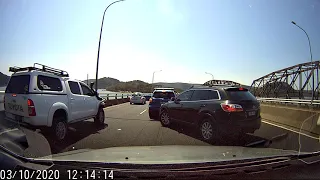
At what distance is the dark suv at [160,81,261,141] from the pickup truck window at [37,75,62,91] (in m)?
4.40

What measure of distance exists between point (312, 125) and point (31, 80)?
34.5 feet

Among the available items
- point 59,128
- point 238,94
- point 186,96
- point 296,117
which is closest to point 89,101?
point 59,128

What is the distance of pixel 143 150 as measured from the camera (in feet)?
15.7

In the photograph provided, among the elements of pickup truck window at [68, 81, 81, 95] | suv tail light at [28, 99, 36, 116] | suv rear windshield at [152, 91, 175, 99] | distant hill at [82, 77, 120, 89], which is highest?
distant hill at [82, 77, 120, 89]

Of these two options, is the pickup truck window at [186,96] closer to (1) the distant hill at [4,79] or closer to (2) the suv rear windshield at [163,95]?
(2) the suv rear windshield at [163,95]

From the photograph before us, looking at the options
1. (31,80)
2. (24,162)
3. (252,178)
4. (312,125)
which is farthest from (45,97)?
(312,125)

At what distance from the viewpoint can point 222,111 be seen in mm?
6906

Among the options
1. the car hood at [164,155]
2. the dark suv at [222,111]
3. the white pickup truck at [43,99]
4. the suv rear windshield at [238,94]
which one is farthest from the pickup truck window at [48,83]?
the suv rear windshield at [238,94]

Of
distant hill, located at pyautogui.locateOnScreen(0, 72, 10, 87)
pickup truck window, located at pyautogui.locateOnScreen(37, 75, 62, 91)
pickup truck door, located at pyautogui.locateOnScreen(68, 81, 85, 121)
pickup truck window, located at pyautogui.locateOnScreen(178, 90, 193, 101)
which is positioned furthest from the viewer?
pickup truck window, located at pyautogui.locateOnScreen(178, 90, 193, 101)

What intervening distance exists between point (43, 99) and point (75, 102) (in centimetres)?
183

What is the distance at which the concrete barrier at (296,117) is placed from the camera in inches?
389

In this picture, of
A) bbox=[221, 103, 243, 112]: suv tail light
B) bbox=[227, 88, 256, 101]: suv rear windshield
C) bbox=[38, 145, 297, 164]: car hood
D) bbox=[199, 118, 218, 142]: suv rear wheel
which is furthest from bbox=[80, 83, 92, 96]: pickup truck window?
bbox=[227, 88, 256, 101]: suv rear windshield

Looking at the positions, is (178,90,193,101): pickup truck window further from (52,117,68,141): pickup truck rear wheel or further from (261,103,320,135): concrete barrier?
(261,103,320,135): concrete barrier

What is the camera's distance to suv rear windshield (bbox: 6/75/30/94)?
A: 568 cm
